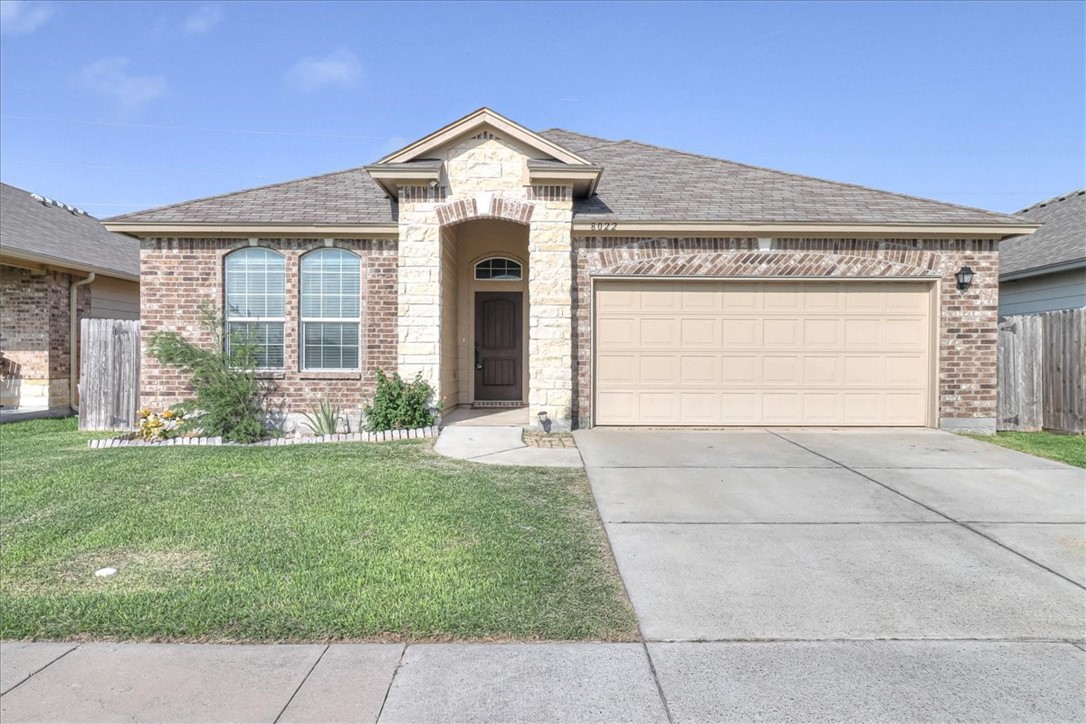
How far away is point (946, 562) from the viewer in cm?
461

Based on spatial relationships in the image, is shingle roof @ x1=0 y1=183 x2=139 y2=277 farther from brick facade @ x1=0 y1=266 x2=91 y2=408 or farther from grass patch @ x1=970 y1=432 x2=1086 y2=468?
grass patch @ x1=970 y1=432 x2=1086 y2=468

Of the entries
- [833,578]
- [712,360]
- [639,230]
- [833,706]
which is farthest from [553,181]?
[833,706]

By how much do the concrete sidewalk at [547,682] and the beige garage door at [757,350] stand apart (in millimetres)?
6973

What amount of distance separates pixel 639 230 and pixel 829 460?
433 centimetres

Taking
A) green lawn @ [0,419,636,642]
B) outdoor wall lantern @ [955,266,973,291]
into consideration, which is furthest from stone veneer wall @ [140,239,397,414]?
outdoor wall lantern @ [955,266,973,291]

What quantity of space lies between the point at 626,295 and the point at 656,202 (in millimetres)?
1670

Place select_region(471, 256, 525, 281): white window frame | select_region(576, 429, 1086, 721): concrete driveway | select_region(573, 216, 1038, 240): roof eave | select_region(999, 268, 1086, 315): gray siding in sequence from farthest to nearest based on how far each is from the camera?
1. select_region(471, 256, 525, 281): white window frame
2. select_region(999, 268, 1086, 315): gray siding
3. select_region(573, 216, 1038, 240): roof eave
4. select_region(576, 429, 1086, 721): concrete driveway

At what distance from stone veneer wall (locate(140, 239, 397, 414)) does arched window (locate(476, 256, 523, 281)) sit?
270cm

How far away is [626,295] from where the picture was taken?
1030 centimetres

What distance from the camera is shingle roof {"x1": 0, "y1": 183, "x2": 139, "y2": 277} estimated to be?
41.1 ft

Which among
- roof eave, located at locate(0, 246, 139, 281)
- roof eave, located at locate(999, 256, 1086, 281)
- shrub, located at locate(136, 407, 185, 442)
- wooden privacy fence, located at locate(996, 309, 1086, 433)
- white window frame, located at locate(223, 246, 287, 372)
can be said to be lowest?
shrub, located at locate(136, 407, 185, 442)

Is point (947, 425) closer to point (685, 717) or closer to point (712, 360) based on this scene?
point (712, 360)

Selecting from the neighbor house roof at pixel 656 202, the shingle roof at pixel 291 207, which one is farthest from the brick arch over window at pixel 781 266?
the shingle roof at pixel 291 207

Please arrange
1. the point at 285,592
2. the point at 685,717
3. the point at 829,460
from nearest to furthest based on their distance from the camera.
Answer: the point at 685,717
the point at 285,592
the point at 829,460
